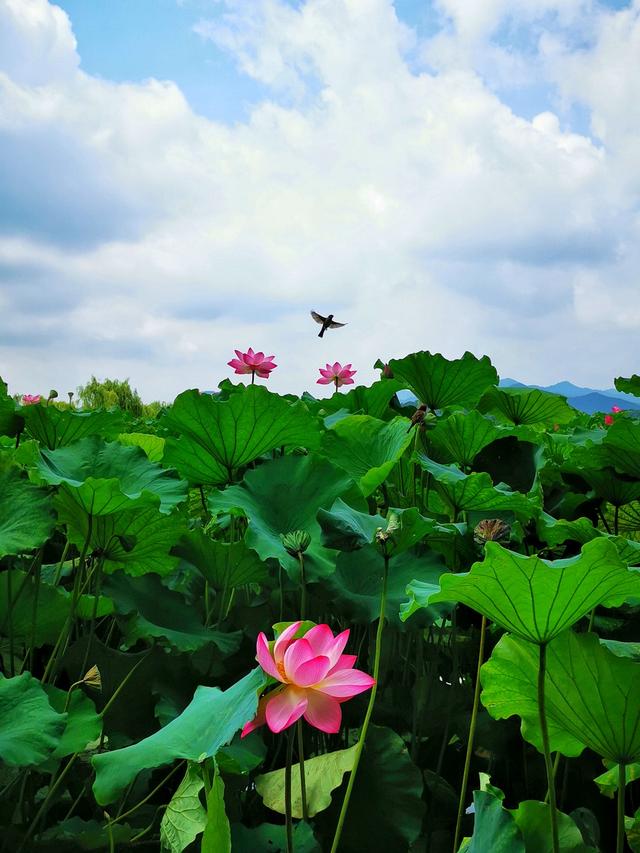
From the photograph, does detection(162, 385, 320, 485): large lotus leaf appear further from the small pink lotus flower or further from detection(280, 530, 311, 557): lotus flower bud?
the small pink lotus flower

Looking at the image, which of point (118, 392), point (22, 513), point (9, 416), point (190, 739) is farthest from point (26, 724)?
→ point (118, 392)

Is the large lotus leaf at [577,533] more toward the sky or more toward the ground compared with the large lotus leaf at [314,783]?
more toward the sky

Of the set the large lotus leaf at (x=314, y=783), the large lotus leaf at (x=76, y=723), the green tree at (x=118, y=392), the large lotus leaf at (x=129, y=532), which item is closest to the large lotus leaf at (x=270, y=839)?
the large lotus leaf at (x=314, y=783)

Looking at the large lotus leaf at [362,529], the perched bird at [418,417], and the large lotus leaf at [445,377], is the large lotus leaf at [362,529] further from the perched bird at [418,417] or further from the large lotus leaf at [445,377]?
the large lotus leaf at [445,377]

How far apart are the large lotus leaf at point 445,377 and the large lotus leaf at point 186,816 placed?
114 centimetres

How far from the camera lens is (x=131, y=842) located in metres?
0.99

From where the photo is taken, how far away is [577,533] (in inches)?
45.3

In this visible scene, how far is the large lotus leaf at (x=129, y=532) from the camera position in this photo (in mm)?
1206

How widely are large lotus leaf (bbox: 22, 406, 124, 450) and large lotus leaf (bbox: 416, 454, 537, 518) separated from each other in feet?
2.39

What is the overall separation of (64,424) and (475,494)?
87 centimetres

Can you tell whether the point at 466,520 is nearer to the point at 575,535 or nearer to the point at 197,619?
the point at 575,535

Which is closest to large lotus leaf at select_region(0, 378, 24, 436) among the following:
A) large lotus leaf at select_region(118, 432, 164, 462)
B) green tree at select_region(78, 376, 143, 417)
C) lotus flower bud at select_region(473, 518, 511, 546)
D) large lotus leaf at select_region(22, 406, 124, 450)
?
large lotus leaf at select_region(22, 406, 124, 450)

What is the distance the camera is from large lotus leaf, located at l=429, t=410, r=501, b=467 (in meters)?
1.41

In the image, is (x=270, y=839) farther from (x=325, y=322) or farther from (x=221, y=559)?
(x=325, y=322)
